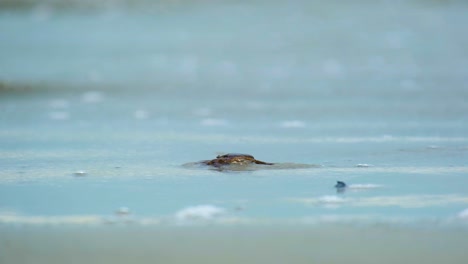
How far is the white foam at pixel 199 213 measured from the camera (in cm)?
371

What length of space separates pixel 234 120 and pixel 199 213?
2.86 metres

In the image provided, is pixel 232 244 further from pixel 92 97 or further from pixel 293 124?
pixel 92 97

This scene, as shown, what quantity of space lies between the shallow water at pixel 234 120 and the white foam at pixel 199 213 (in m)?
0.01

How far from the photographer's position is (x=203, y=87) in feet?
27.6

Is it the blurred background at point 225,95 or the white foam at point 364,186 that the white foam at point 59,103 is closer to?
the blurred background at point 225,95

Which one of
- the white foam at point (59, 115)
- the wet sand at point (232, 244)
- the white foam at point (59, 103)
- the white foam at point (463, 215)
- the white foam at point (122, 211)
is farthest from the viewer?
the white foam at point (59, 103)

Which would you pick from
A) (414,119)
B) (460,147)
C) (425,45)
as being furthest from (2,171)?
(425,45)

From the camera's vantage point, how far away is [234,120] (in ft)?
21.7

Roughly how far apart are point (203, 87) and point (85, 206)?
4.55 m

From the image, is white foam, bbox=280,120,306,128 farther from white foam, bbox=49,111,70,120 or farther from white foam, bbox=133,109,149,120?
white foam, bbox=49,111,70,120

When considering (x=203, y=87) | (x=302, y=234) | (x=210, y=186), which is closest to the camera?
(x=302, y=234)

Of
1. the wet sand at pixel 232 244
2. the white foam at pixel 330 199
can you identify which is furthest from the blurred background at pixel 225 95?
the wet sand at pixel 232 244

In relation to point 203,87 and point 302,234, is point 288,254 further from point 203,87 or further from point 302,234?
point 203,87

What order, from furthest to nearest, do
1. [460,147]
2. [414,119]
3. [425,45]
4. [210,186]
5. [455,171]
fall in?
[425,45], [414,119], [460,147], [455,171], [210,186]
